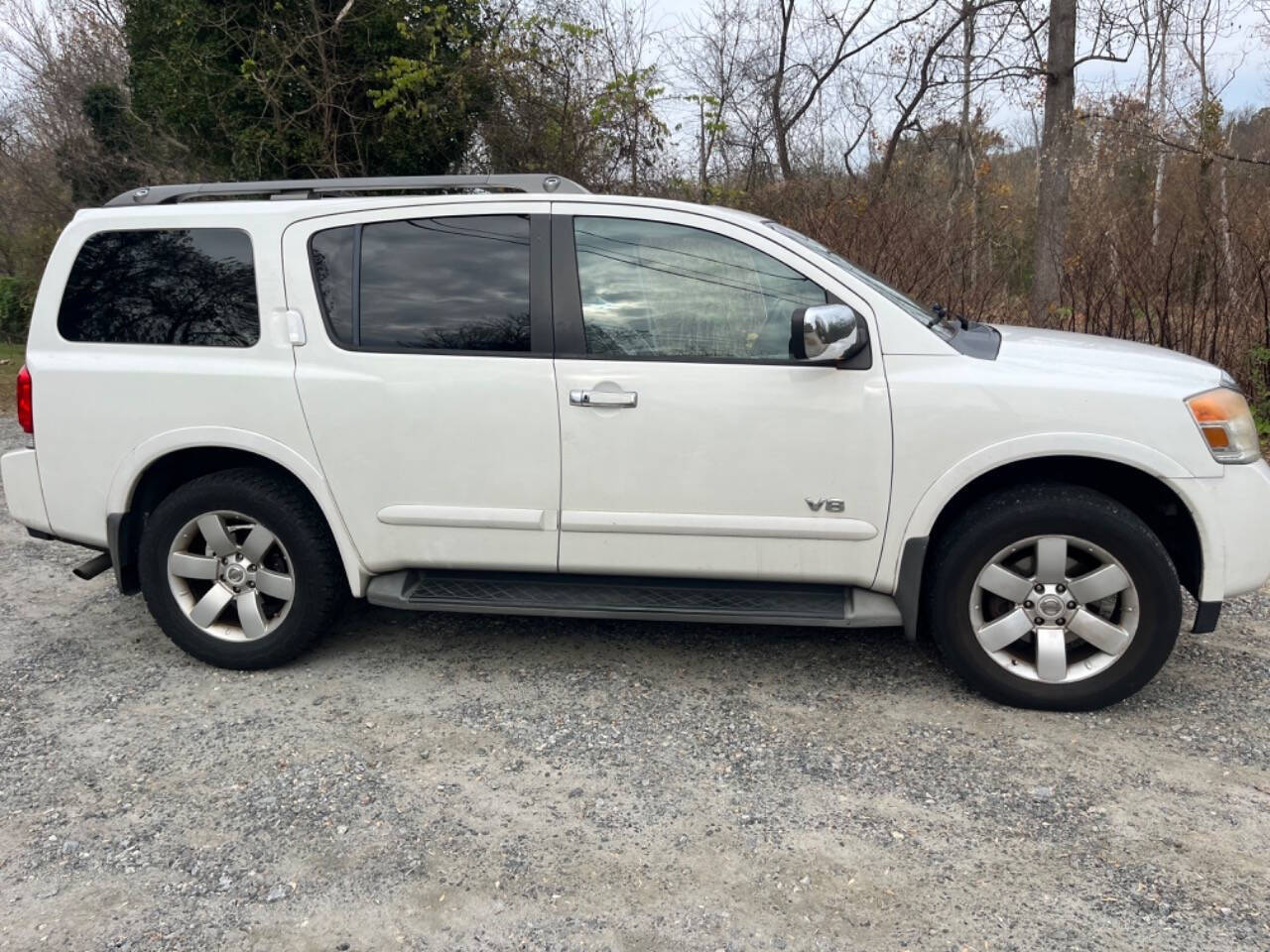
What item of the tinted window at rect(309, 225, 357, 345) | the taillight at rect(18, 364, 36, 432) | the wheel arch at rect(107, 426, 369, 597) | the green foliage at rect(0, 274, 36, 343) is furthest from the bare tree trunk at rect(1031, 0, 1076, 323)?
the green foliage at rect(0, 274, 36, 343)

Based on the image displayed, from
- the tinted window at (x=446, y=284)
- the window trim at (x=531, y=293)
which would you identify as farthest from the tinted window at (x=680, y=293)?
the tinted window at (x=446, y=284)

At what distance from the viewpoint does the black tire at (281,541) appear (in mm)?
3818

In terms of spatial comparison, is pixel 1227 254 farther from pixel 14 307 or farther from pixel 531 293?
pixel 14 307

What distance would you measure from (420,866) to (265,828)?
0.56 meters

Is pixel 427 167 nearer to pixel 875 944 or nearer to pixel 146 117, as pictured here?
pixel 146 117

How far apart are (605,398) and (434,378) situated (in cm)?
69

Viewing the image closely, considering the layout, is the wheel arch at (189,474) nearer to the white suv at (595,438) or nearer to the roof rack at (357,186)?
the white suv at (595,438)

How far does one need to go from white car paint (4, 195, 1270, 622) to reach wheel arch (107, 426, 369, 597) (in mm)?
14

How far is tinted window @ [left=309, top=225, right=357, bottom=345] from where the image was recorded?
374 centimetres

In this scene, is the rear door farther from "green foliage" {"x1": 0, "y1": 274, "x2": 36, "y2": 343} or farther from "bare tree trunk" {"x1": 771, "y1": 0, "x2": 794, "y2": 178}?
"green foliage" {"x1": 0, "y1": 274, "x2": 36, "y2": 343}

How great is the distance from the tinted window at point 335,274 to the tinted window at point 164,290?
29cm

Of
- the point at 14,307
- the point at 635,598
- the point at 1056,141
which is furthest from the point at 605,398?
the point at 14,307

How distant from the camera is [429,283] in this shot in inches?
146

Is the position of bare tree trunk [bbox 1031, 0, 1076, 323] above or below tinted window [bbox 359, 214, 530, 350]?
above
